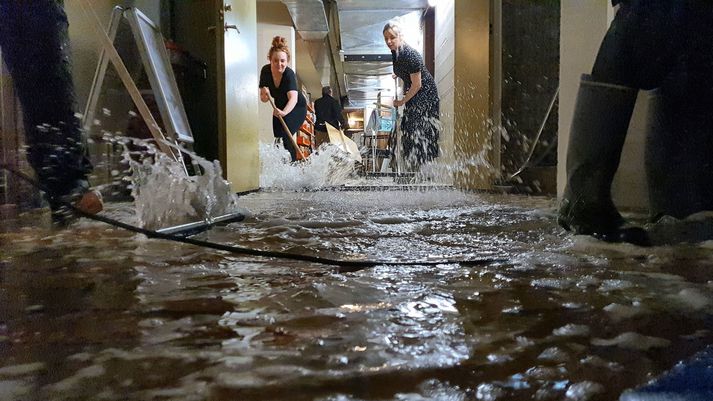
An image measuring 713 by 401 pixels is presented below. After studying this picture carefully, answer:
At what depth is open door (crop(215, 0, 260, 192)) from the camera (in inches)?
152

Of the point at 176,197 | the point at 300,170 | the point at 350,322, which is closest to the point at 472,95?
the point at 300,170

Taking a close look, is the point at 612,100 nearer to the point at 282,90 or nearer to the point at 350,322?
the point at 350,322

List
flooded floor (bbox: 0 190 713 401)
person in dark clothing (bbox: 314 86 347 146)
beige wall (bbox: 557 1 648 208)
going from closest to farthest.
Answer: flooded floor (bbox: 0 190 713 401) < beige wall (bbox: 557 1 648 208) < person in dark clothing (bbox: 314 86 347 146)

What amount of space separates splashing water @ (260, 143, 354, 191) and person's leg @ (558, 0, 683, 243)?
3.48m

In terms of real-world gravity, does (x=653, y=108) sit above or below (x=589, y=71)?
below

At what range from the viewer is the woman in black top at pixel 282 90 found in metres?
5.68

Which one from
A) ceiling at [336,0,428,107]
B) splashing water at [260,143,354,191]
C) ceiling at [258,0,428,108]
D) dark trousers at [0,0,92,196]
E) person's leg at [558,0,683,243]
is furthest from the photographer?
ceiling at [336,0,428,107]

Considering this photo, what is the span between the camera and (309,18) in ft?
26.9

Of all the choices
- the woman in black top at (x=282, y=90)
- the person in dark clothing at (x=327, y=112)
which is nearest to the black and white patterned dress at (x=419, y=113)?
the woman in black top at (x=282, y=90)

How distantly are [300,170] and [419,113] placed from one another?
124 cm

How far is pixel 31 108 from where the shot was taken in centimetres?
202

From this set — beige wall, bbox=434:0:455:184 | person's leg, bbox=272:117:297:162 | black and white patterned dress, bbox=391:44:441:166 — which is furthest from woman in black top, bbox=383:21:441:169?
person's leg, bbox=272:117:297:162

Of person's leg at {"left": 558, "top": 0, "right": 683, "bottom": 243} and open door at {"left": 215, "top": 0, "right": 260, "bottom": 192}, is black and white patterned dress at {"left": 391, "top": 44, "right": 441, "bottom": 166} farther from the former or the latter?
person's leg at {"left": 558, "top": 0, "right": 683, "bottom": 243}

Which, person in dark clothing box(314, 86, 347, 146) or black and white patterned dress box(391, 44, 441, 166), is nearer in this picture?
black and white patterned dress box(391, 44, 441, 166)
